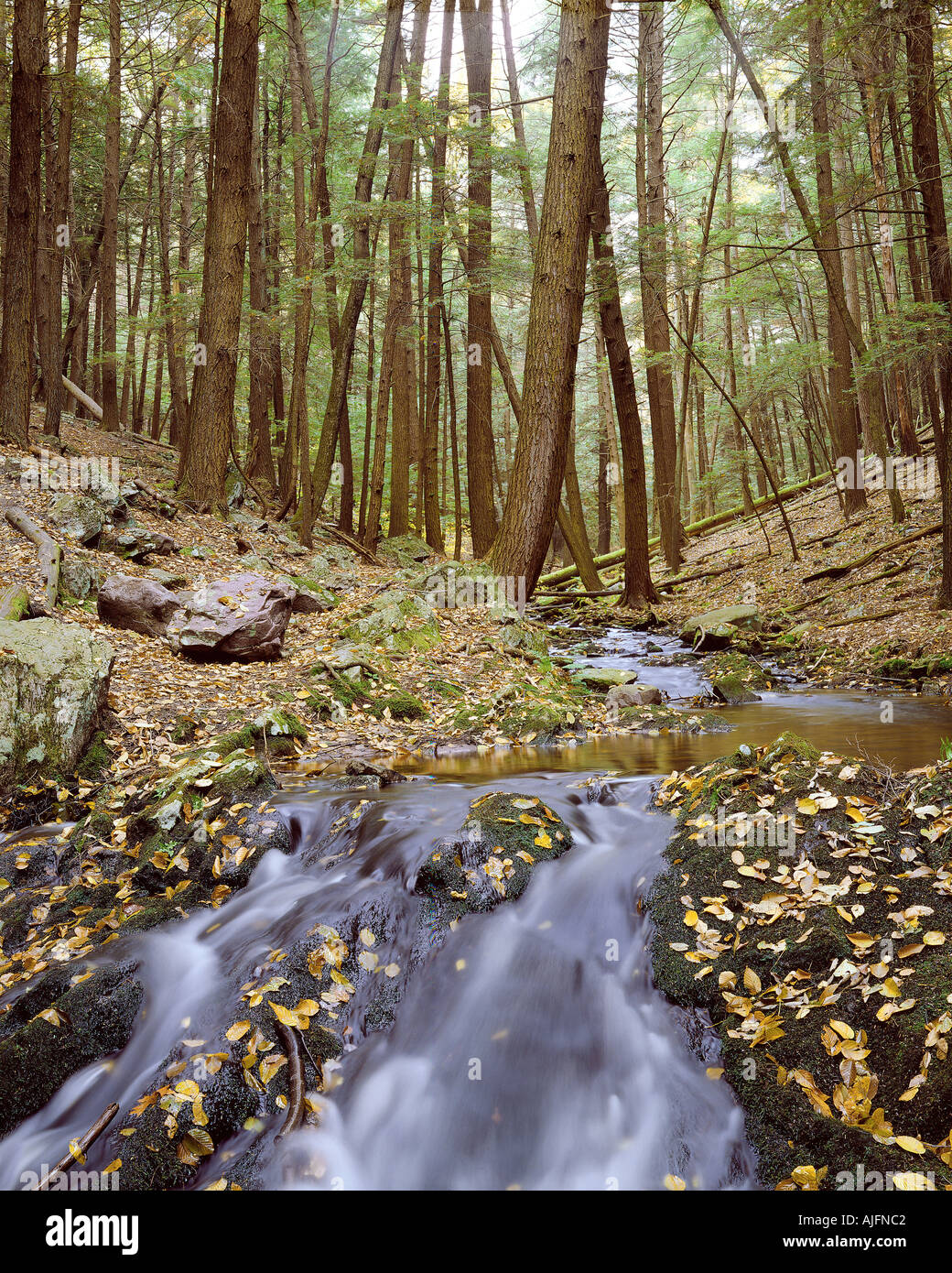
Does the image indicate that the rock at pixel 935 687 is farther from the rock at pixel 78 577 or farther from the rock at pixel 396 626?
the rock at pixel 78 577

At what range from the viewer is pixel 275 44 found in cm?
1852

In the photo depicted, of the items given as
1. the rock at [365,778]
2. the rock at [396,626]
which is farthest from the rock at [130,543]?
the rock at [365,778]

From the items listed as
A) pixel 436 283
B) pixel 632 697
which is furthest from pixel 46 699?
pixel 436 283

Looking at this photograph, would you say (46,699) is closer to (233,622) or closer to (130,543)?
(233,622)

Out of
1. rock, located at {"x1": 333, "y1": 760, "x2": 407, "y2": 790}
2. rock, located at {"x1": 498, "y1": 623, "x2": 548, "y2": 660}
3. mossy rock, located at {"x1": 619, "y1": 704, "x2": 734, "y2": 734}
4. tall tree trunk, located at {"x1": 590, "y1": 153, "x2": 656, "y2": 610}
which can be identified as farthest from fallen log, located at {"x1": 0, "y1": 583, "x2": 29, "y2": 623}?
tall tree trunk, located at {"x1": 590, "y1": 153, "x2": 656, "y2": 610}

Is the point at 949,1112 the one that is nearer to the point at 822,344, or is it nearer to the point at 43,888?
the point at 43,888

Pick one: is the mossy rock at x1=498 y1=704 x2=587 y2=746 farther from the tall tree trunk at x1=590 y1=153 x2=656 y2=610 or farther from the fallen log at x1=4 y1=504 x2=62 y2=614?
the tall tree trunk at x1=590 y1=153 x2=656 y2=610

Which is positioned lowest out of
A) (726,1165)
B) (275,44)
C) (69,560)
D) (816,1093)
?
(726,1165)

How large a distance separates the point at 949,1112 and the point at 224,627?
23.5 ft

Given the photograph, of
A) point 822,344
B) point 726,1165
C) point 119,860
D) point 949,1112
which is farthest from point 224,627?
point 822,344

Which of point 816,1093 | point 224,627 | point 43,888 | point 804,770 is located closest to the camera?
point 816,1093

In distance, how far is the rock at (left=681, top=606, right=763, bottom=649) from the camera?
40.3ft

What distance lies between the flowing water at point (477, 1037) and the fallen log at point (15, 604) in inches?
140

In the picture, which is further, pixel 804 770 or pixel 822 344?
pixel 822 344
